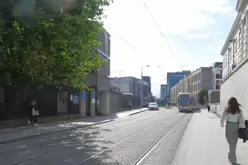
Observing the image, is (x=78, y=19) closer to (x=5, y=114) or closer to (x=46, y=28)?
(x=46, y=28)

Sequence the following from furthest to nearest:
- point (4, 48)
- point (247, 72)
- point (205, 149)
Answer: point (247, 72), point (4, 48), point (205, 149)

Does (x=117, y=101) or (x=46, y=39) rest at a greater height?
(x=46, y=39)

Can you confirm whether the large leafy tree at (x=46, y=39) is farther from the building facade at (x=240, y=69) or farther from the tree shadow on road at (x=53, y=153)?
the building facade at (x=240, y=69)

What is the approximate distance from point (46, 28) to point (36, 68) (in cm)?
506

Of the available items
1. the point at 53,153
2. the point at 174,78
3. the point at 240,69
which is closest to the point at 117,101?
the point at 240,69

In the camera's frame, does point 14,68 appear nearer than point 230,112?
No

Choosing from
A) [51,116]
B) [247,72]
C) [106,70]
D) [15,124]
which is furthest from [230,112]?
[106,70]

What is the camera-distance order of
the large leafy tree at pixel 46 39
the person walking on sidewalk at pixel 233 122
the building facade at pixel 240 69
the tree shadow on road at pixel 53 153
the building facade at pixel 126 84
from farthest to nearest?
the building facade at pixel 126 84, the building facade at pixel 240 69, the large leafy tree at pixel 46 39, the tree shadow on road at pixel 53 153, the person walking on sidewalk at pixel 233 122

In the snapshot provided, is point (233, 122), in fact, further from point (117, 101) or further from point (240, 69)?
point (117, 101)

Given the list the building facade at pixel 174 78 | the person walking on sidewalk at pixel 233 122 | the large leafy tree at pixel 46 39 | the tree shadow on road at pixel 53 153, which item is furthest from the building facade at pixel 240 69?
the building facade at pixel 174 78

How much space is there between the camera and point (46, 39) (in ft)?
55.6

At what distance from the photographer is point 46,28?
1681 centimetres

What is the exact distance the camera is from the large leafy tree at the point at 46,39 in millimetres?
13906

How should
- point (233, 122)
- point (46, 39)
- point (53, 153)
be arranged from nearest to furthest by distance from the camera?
point (233, 122), point (53, 153), point (46, 39)
